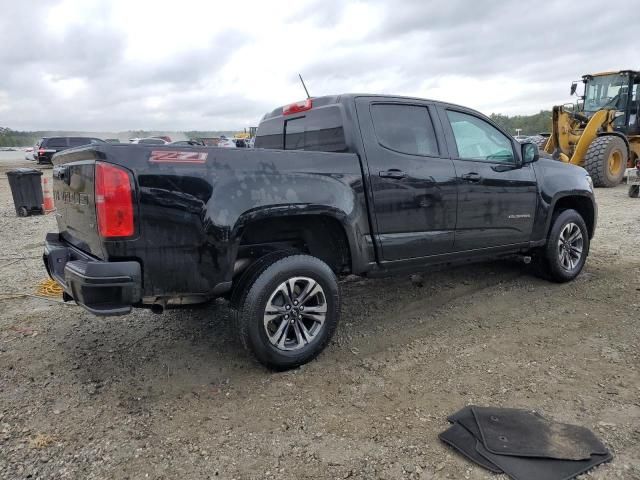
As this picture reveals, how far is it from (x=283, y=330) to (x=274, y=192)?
0.93 meters

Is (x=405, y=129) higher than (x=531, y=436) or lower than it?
higher

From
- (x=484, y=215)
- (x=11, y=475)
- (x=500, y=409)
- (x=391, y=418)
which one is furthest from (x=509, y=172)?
(x=11, y=475)

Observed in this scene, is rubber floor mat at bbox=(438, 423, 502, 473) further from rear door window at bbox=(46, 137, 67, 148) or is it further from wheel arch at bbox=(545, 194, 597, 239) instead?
rear door window at bbox=(46, 137, 67, 148)

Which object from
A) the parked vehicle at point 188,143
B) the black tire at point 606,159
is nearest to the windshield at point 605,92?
the black tire at point 606,159

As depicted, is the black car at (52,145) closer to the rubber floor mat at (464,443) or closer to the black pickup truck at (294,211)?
the black pickup truck at (294,211)

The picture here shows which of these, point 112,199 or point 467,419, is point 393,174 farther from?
point 112,199

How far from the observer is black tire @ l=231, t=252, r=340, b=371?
315 centimetres

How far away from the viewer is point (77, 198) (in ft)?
10.4

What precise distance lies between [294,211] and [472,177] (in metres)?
1.85

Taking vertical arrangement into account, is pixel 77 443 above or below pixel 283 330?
below

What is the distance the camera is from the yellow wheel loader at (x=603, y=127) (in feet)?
43.0

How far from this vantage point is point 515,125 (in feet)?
201

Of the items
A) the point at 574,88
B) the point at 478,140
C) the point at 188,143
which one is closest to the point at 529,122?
the point at 574,88

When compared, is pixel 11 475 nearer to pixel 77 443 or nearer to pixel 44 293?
pixel 77 443
